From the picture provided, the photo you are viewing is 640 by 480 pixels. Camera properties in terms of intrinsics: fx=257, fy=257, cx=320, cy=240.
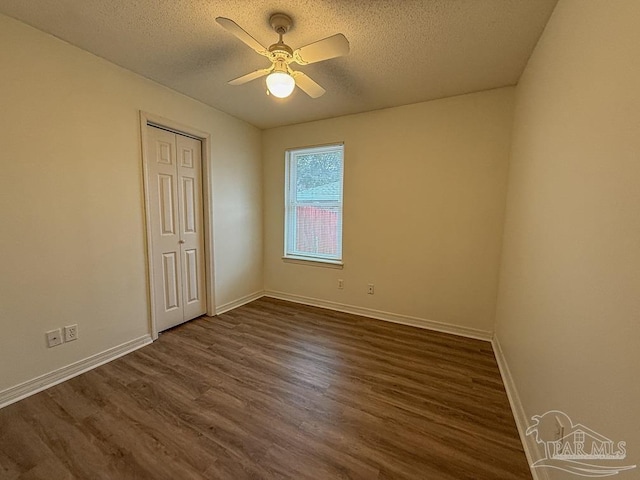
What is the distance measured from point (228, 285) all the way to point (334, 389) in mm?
2064

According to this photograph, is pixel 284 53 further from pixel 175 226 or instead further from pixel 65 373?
pixel 65 373

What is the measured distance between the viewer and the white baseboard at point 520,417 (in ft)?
4.16

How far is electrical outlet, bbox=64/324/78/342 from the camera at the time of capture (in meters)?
1.97

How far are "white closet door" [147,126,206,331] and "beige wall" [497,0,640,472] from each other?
121 inches

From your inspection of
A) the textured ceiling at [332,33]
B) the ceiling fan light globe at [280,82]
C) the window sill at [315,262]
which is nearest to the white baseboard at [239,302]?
the window sill at [315,262]

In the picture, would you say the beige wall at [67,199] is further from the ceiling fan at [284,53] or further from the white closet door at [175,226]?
the ceiling fan at [284,53]

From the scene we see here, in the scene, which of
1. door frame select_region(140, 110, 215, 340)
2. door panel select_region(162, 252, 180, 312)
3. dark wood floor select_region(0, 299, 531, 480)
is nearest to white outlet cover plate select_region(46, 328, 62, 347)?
dark wood floor select_region(0, 299, 531, 480)

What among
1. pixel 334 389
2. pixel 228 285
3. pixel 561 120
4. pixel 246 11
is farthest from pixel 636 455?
pixel 228 285

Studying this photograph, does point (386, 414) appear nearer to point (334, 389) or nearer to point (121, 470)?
point (334, 389)

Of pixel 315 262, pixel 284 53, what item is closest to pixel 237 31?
pixel 284 53

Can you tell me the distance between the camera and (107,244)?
218cm

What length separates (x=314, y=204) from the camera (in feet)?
11.7

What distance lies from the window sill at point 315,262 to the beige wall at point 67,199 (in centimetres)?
179

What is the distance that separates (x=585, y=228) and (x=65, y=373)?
10.9 ft
